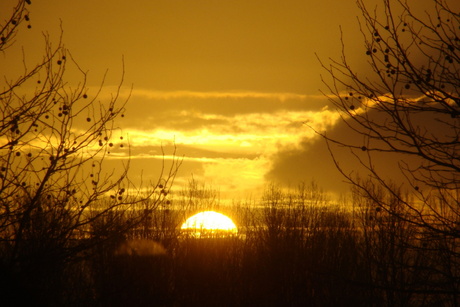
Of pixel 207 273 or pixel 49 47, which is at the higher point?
pixel 49 47

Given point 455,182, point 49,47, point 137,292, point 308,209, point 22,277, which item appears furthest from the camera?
point 308,209

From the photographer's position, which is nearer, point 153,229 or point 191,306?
point 153,229

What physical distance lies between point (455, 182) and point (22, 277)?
5546 millimetres

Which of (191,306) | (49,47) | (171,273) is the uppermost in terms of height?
(49,47)

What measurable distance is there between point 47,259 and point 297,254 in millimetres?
27891

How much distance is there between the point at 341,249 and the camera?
38.2 meters

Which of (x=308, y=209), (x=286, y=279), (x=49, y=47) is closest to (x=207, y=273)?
(x=286, y=279)

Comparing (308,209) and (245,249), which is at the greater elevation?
(308,209)

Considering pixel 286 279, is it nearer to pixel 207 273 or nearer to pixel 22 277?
pixel 207 273

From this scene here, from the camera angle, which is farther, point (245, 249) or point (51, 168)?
point (245, 249)

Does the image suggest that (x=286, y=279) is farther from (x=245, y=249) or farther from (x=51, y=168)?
(x=51, y=168)

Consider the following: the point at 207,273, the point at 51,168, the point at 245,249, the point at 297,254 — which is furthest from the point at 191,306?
the point at 51,168

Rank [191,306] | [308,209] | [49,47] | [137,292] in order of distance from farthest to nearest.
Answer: [191,306] → [308,209] → [137,292] → [49,47]

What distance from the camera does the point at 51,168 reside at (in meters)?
7.73
